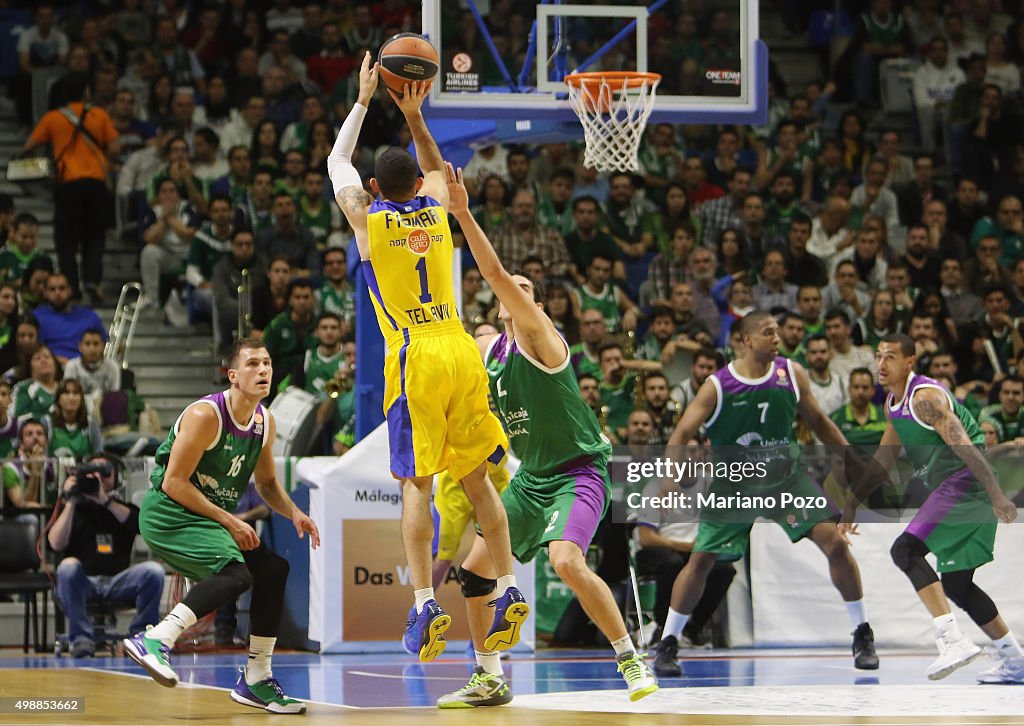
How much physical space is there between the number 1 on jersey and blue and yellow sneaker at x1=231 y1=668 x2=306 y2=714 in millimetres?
2071

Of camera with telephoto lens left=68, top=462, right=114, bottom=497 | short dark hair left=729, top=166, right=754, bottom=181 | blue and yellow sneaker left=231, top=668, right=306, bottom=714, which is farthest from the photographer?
short dark hair left=729, top=166, right=754, bottom=181

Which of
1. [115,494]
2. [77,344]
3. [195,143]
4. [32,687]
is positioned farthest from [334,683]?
[195,143]

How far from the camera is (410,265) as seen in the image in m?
7.91

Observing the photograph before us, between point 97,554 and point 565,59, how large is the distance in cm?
490

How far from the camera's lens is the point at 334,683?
9711mm

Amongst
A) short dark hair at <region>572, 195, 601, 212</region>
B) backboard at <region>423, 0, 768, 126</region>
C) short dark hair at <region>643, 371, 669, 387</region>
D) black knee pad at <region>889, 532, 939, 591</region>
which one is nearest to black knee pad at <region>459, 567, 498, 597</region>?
black knee pad at <region>889, 532, 939, 591</region>

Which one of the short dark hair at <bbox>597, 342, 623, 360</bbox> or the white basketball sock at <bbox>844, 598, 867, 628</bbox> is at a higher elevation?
the short dark hair at <bbox>597, 342, 623, 360</bbox>

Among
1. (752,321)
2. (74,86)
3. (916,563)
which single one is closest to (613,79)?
(752,321)

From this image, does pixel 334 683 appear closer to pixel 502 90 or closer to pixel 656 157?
pixel 502 90

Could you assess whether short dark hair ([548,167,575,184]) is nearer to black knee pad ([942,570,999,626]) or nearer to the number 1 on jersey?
black knee pad ([942,570,999,626])

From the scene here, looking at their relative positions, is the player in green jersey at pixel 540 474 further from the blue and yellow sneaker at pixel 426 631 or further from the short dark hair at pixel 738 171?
the short dark hair at pixel 738 171

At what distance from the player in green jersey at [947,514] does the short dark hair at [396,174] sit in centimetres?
348

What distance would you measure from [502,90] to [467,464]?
12.6 ft

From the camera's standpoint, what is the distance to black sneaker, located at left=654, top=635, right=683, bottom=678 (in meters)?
10.1
